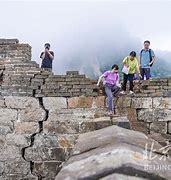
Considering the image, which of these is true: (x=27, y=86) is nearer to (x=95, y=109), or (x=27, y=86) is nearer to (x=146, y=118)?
(x=95, y=109)

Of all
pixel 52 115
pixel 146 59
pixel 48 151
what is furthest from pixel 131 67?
pixel 48 151

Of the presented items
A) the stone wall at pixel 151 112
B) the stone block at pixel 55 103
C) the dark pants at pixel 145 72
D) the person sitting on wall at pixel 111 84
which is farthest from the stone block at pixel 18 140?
the dark pants at pixel 145 72

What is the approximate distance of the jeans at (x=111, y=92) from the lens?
22.6 ft

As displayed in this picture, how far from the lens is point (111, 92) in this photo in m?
7.00

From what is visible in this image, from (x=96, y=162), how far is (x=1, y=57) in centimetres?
542

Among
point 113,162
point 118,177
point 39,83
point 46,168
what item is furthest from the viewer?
point 39,83

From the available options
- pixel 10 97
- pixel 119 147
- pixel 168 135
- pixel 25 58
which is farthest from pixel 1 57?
pixel 119 147

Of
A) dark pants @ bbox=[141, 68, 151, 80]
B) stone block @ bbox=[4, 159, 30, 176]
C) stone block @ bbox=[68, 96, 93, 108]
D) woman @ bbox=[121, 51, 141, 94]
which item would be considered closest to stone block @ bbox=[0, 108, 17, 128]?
stone block @ bbox=[4, 159, 30, 176]

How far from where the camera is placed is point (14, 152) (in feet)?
22.9

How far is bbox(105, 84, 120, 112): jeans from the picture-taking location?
689cm

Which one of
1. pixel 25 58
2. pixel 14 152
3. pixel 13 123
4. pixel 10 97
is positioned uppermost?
pixel 25 58

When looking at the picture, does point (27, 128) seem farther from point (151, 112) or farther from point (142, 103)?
point (151, 112)

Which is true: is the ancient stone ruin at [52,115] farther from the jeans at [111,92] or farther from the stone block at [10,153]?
the jeans at [111,92]

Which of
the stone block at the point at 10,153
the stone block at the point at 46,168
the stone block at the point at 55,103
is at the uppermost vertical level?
the stone block at the point at 55,103
